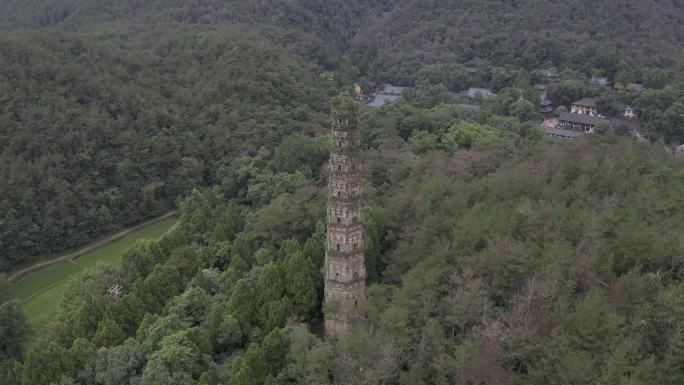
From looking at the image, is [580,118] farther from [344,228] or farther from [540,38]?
[344,228]

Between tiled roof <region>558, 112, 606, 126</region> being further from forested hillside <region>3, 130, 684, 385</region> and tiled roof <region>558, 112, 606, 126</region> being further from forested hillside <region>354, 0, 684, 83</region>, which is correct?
forested hillside <region>3, 130, 684, 385</region>

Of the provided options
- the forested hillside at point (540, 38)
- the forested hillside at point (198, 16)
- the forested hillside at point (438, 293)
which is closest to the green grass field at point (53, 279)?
the forested hillside at point (438, 293)

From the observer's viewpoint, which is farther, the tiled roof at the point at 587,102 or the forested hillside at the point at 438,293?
the tiled roof at the point at 587,102

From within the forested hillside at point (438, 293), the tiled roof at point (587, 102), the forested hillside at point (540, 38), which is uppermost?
the forested hillside at point (540, 38)

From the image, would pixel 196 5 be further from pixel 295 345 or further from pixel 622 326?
pixel 622 326

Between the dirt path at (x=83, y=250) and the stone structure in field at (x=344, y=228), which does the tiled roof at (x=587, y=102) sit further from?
the stone structure in field at (x=344, y=228)

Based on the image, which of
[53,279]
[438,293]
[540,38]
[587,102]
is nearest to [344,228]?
[438,293]
